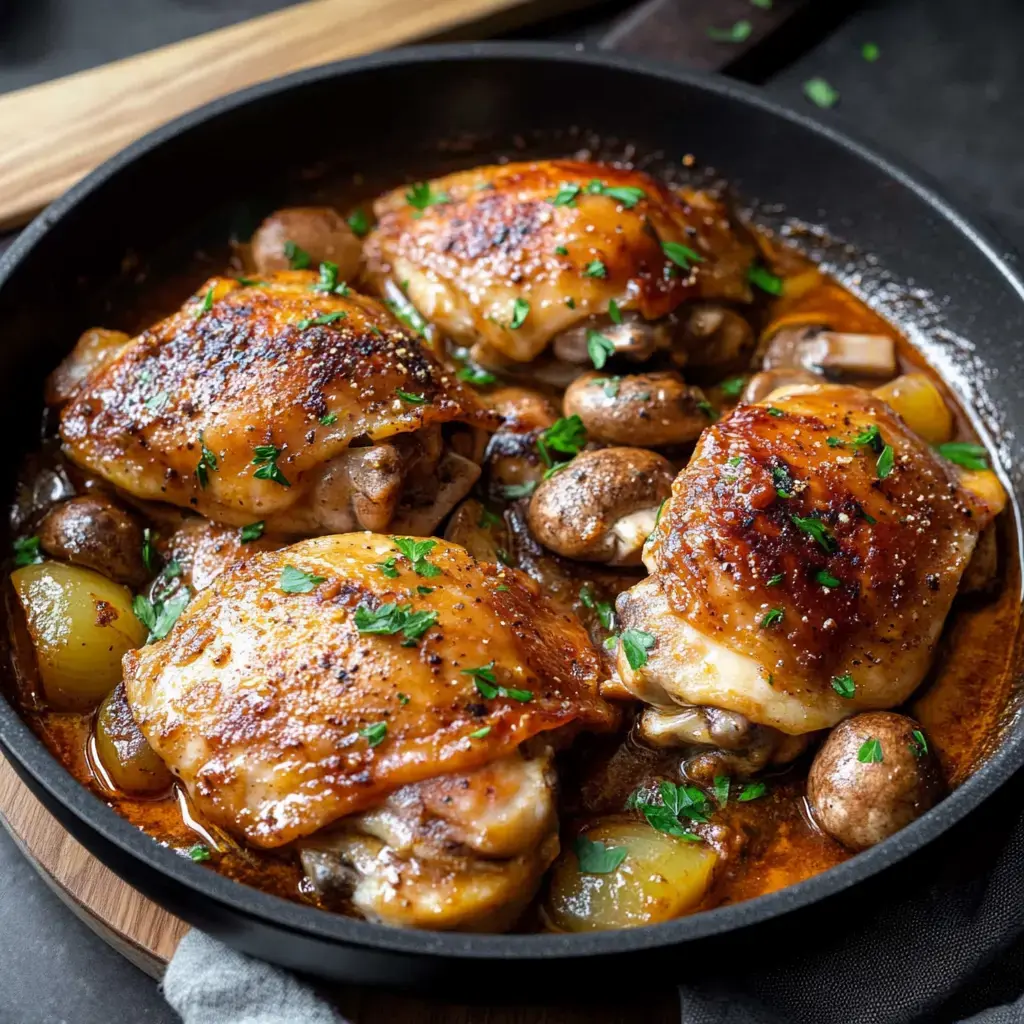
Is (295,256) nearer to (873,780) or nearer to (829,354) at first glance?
(829,354)

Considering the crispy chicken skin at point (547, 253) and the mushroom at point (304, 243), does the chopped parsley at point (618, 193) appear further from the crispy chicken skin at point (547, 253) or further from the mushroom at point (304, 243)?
the mushroom at point (304, 243)

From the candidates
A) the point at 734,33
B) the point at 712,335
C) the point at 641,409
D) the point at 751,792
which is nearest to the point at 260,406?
the point at 641,409

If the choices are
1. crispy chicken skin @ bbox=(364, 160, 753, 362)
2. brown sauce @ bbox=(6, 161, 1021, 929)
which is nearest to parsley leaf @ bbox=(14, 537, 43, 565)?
brown sauce @ bbox=(6, 161, 1021, 929)

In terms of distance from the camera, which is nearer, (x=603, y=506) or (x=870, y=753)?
(x=870, y=753)

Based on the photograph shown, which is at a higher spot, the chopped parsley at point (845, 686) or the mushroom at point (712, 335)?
the mushroom at point (712, 335)

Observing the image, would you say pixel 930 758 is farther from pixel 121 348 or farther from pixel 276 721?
pixel 121 348

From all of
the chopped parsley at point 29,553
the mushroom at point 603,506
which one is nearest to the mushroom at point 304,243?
the chopped parsley at point 29,553

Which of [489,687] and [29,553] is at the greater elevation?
[489,687]

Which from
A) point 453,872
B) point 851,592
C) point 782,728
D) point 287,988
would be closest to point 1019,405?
point 851,592
